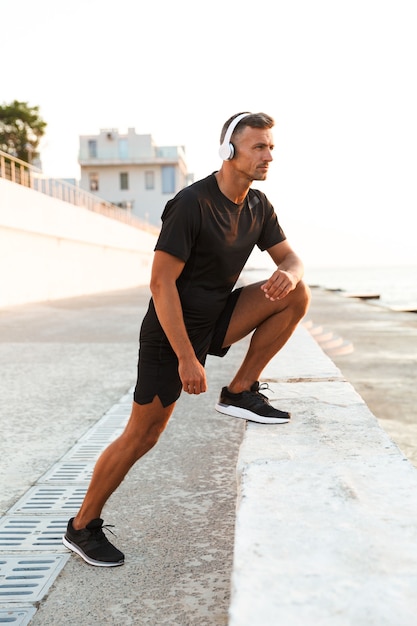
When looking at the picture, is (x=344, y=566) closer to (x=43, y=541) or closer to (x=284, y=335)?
(x=43, y=541)

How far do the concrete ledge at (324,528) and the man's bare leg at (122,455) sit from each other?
0.43 m

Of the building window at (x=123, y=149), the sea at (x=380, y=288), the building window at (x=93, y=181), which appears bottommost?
the sea at (x=380, y=288)

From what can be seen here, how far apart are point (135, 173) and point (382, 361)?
55.2 meters

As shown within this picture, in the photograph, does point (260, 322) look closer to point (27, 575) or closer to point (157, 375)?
point (157, 375)

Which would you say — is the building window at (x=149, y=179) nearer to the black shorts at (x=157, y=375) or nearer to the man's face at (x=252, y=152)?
the man's face at (x=252, y=152)

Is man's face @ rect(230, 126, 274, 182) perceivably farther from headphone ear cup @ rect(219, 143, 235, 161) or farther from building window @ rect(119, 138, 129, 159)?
building window @ rect(119, 138, 129, 159)

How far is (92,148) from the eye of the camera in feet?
206

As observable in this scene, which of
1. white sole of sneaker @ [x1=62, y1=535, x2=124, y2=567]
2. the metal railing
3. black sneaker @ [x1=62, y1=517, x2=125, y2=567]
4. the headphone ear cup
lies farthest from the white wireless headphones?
the metal railing

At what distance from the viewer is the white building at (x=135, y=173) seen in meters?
61.2

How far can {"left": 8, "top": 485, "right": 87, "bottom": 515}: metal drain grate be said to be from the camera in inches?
124

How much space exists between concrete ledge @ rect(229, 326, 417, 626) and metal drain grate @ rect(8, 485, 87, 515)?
37.8 inches

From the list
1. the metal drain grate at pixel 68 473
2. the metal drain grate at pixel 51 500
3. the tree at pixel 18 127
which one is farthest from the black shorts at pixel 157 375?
the tree at pixel 18 127

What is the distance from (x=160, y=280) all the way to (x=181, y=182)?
62993 millimetres

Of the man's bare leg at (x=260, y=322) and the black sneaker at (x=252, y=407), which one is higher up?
Result: the man's bare leg at (x=260, y=322)
